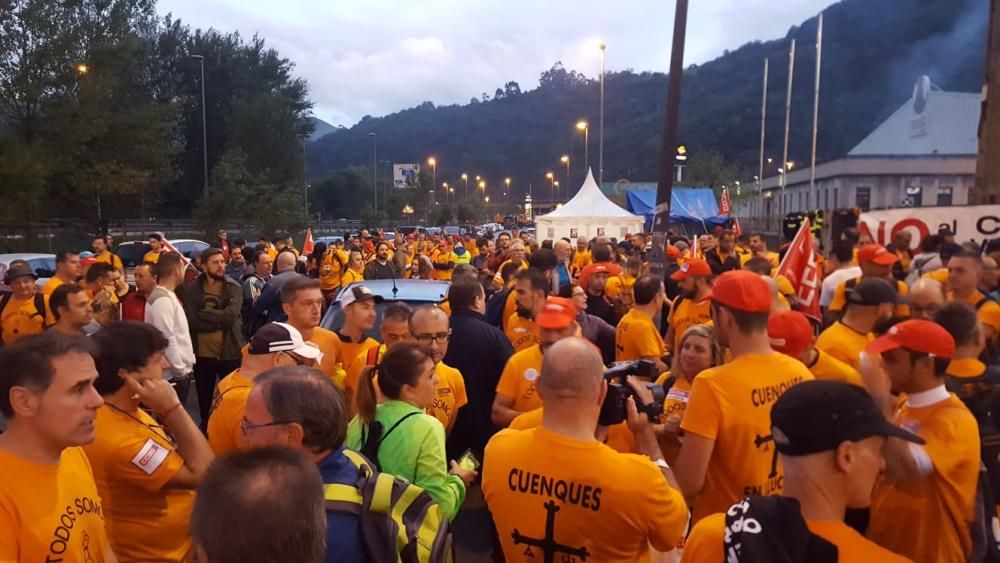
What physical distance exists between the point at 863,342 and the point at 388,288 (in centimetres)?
446

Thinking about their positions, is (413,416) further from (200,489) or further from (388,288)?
(388,288)

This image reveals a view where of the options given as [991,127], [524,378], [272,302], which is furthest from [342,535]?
[991,127]

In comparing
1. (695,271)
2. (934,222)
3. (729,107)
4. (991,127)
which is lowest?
(695,271)

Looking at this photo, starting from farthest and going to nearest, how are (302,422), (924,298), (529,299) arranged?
1. (529,299)
2. (924,298)
3. (302,422)

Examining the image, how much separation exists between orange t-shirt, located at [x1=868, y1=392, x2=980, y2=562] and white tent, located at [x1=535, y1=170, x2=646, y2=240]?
2152 centimetres

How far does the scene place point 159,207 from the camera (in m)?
47.1

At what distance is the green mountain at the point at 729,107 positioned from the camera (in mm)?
119062

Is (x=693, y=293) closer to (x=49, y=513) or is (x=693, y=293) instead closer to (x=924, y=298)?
(x=924, y=298)

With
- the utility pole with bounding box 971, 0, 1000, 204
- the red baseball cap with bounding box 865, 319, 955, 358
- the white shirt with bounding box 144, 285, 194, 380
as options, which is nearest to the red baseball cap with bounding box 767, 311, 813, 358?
the red baseball cap with bounding box 865, 319, 955, 358

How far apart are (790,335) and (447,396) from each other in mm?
2027

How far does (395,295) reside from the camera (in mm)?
7363

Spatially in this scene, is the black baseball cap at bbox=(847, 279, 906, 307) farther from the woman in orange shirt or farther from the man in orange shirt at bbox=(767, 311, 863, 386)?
the woman in orange shirt

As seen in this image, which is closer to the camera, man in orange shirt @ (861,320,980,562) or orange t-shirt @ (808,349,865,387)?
man in orange shirt @ (861,320,980,562)

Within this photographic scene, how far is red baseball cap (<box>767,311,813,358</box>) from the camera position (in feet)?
13.0
